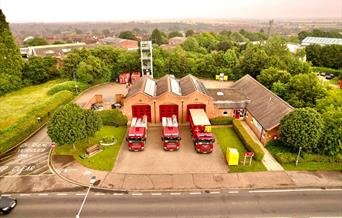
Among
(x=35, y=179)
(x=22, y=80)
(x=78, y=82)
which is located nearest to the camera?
(x=35, y=179)

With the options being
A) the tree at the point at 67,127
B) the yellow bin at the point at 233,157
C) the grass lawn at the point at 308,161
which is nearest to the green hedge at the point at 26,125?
the tree at the point at 67,127

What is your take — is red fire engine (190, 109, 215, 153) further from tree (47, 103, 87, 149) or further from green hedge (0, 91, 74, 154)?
green hedge (0, 91, 74, 154)

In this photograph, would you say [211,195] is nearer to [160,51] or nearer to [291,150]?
[291,150]

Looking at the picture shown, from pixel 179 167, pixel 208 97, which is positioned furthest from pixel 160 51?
pixel 179 167

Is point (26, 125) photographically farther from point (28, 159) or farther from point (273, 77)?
point (273, 77)

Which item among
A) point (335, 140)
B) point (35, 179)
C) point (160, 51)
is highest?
point (160, 51)

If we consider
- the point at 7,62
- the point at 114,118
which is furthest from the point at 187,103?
the point at 7,62

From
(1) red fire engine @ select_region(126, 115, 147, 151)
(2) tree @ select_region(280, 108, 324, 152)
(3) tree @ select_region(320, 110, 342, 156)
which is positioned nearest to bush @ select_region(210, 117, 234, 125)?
(2) tree @ select_region(280, 108, 324, 152)
